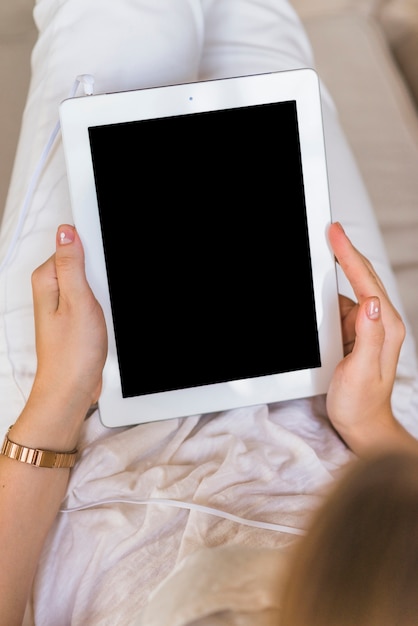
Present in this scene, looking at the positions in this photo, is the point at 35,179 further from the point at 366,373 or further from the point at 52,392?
the point at 366,373

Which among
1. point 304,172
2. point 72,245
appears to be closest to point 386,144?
point 304,172

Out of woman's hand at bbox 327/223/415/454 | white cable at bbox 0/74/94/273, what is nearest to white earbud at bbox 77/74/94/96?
white cable at bbox 0/74/94/273

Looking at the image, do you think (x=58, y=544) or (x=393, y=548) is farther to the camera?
(x=58, y=544)

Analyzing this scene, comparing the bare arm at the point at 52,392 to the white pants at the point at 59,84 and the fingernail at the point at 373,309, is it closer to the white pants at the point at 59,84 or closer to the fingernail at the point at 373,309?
the white pants at the point at 59,84

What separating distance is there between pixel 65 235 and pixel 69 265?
3 centimetres

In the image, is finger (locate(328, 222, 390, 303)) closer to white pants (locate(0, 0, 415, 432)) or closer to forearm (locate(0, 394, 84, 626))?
white pants (locate(0, 0, 415, 432))

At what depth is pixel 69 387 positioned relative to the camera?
0.65 m

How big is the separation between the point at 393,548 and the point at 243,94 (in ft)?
1.49

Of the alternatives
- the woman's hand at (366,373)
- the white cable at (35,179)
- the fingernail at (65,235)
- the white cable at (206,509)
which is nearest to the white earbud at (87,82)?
the white cable at (35,179)

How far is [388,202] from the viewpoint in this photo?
976 millimetres

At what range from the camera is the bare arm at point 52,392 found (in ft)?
2.01

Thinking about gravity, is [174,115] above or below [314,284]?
above

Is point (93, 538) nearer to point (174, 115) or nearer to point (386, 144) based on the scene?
point (174, 115)

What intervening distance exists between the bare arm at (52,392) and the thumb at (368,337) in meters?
0.25
